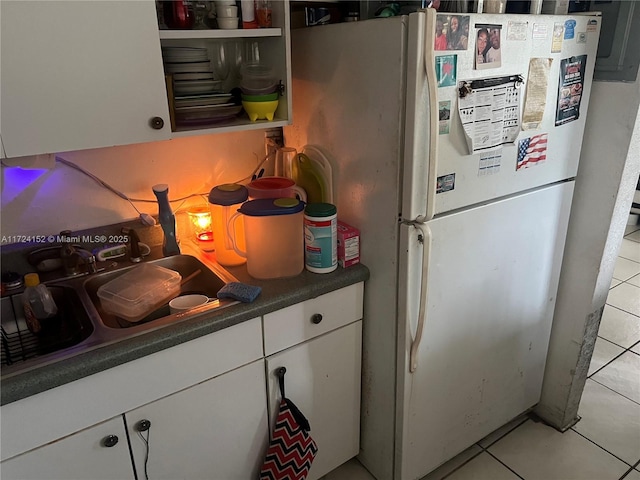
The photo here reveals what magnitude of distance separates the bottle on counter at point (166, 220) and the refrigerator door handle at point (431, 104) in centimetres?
85

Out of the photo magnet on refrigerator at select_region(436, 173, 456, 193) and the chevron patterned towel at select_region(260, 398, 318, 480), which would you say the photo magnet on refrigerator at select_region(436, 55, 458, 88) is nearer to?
the photo magnet on refrigerator at select_region(436, 173, 456, 193)

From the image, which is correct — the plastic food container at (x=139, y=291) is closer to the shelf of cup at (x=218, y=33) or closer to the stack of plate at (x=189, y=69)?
the stack of plate at (x=189, y=69)

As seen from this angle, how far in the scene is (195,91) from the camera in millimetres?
1475

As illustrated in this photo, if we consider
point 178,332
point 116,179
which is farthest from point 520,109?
point 116,179

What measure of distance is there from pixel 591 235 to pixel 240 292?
4.28 ft

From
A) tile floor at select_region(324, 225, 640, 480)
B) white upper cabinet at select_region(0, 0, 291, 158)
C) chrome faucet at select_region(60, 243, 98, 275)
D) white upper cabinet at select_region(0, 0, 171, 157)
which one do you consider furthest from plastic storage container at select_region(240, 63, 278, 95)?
tile floor at select_region(324, 225, 640, 480)

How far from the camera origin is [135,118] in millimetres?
1274

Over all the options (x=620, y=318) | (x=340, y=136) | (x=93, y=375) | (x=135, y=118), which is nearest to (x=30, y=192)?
(x=135, y=118)

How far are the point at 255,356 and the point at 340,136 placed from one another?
0.71 m

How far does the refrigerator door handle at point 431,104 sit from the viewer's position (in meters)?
1.21

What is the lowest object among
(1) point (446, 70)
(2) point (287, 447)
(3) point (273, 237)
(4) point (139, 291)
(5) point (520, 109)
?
(2) point (287, 447)

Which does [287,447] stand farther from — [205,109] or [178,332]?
[205,109]

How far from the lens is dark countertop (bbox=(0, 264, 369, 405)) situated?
1.10 m

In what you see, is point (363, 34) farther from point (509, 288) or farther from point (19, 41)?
point (509, 288)
